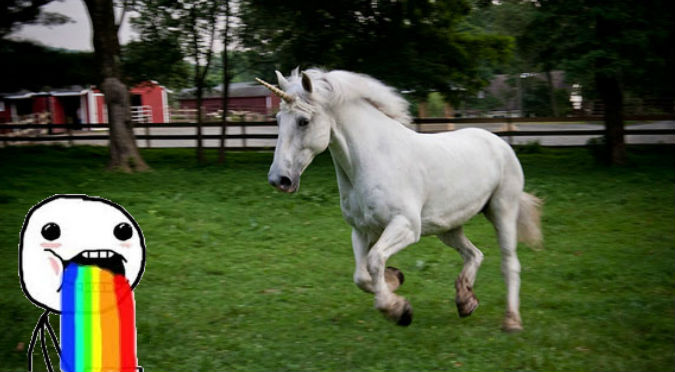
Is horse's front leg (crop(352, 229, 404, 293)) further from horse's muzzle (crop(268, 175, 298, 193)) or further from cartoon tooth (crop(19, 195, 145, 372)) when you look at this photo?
cartoon tooth (crop(19, 195, 145, 372))

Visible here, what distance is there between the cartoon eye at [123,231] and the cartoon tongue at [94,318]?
0.51ft

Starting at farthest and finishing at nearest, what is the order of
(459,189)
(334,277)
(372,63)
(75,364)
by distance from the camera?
(372,63) → (334,277) → (459,189) → (75,364)

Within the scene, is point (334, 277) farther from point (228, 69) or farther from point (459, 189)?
point (228, 69)

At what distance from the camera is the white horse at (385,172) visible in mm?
5016

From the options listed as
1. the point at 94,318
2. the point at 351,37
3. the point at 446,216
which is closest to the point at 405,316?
the point at 446,216

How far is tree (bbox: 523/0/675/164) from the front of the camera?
47.5 feet

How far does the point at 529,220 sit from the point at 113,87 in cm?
1137

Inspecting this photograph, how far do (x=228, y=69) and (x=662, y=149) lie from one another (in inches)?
466

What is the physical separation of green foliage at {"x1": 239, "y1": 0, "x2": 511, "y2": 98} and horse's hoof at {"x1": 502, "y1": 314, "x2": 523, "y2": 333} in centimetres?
1180

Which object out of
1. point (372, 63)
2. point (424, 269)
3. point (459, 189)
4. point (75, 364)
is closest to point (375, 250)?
point (459, 189)

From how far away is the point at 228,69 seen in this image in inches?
732

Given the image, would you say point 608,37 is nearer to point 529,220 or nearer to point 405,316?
point 529,220

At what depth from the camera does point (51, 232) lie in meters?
2.85

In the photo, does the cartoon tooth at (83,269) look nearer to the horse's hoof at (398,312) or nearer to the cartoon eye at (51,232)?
the cartoon eye at (51,232)
